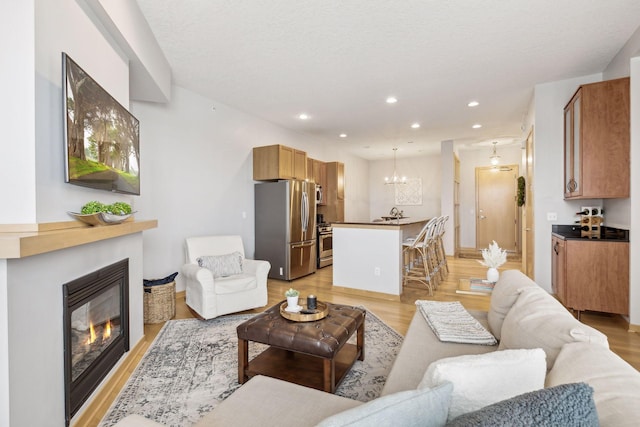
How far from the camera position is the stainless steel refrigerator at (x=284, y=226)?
500 centimetres

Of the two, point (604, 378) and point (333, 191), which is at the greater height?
point (333, 191)

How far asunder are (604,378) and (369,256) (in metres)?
3.43

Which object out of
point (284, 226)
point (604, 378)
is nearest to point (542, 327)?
point (604, 378)

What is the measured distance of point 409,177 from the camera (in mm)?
9203

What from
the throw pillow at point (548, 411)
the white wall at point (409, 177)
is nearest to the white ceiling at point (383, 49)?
the throw pillow at point (548, 411)

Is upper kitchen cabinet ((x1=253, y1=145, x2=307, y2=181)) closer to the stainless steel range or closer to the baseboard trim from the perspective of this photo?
the stainless steel range

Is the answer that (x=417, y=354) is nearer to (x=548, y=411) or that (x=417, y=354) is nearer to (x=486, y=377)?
(x=486, y=377)

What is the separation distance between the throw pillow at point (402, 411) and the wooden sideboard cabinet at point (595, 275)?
3.27 m

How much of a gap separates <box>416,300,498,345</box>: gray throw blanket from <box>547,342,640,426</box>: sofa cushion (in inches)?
27.8

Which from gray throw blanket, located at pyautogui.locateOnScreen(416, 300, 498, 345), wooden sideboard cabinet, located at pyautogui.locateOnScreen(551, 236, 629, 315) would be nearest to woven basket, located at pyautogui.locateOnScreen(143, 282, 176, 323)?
gray throw blanket, located at pyautogui.locateOnScreen(416, 300, 498, 345)

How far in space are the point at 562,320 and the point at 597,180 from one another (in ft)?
8.95

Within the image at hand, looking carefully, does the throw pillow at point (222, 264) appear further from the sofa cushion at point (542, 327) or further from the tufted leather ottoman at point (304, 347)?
the sofa cushion at point (542, 327)

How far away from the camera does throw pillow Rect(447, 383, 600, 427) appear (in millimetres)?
560

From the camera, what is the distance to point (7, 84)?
55.2 inches
